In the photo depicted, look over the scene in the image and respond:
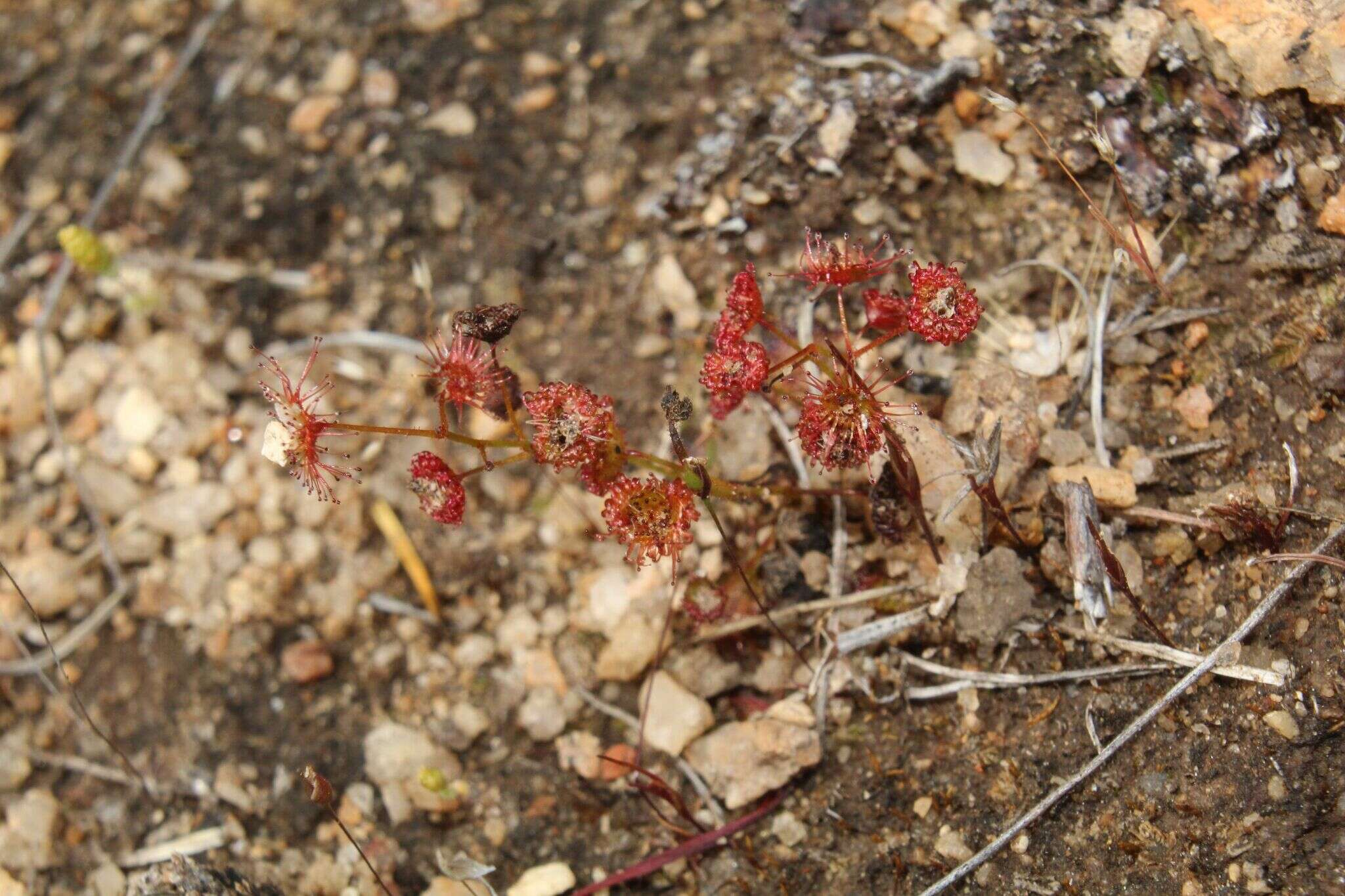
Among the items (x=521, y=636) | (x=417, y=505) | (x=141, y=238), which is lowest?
(x=521, y=636)

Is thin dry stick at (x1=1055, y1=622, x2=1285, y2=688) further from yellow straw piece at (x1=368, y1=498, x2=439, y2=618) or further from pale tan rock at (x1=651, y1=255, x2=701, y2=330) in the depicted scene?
yellow straw piece at (x1=368, y1=498, x2=439, y2=618)

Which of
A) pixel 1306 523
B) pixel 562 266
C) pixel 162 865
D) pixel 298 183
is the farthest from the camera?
pixel 298 183

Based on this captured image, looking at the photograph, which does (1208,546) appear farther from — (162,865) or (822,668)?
(162,865)

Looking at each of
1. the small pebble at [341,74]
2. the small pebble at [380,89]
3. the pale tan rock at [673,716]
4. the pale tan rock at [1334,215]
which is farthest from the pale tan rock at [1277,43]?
the small pebble at [341,74]

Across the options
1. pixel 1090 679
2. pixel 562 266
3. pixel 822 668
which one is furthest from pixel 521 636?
pixel 1090 679

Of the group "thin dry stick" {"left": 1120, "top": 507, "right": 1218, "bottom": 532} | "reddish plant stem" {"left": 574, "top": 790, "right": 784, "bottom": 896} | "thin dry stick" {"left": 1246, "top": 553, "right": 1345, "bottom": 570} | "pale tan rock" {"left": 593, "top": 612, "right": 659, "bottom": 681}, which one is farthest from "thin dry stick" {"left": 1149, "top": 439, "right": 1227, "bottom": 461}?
"pale tan rock" {"left": 593, "top": 612, "right": 659, "bottom": 681}

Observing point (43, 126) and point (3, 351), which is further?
point (43, 126)

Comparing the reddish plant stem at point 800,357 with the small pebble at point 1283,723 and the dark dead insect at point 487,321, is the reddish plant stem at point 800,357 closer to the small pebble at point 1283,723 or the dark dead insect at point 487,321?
the dark dead insect at point 487,321
